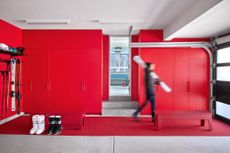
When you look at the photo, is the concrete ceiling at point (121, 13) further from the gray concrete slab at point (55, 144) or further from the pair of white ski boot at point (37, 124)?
the gray concrete slab at point (55, 144)

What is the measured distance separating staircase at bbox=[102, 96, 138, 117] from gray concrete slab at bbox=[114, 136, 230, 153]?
143cm

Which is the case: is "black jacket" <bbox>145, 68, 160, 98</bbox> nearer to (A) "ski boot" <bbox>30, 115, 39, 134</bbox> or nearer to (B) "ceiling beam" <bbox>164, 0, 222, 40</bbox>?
(B) "ceiling beam" <bbox>164, 0, 222, 40</bbox>

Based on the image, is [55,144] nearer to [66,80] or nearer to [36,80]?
[66,80]

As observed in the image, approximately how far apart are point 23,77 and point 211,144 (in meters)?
5.79

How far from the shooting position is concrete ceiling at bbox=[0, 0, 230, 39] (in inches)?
146

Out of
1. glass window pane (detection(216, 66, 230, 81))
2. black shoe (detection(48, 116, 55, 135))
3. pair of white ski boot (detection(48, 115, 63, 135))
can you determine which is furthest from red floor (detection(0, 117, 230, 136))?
glass window pane (detection(216, 66, 230, 81))

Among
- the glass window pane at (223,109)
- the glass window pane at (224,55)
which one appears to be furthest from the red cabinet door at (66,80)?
the glass window pane at (223,109)

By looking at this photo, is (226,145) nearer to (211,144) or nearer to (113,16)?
Result: (211,144)

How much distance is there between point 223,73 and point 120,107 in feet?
10.9

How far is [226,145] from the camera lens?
378 centimetres

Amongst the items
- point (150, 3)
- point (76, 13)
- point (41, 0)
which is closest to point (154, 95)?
point (150, 3)

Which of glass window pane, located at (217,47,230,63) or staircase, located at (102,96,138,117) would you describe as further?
staircase, located at (102,96,138,117)

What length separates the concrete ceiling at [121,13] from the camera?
12.1ft

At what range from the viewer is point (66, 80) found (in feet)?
20.1
